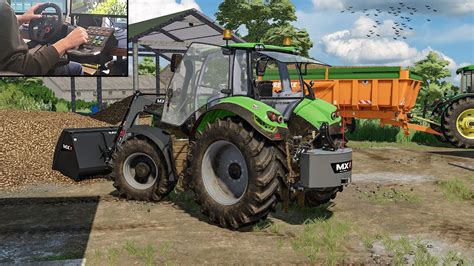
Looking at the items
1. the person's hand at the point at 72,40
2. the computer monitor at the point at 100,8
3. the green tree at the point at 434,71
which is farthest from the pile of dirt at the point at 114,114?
the green tree at the point at 434,71

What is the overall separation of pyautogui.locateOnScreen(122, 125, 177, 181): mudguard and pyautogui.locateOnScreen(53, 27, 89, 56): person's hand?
15233mm

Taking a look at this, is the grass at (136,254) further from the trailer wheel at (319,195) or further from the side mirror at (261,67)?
the side mirror at (261,67)

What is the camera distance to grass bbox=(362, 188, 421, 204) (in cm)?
713

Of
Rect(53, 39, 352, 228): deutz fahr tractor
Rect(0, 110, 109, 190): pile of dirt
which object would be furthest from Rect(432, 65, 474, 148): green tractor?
Rect(0, 110, 109, 190): pile of dirt

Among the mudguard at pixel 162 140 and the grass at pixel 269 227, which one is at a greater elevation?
the mudguard at pixel 162 140

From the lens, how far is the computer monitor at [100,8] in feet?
67.9

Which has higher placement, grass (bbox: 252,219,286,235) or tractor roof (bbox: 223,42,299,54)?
tractor roof (bbox: 223,42,299,54)

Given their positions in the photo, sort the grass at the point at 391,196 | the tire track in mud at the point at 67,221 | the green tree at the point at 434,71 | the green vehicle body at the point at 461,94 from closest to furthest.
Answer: the tire track in mud at the point at 67,221, the grass at the point at 391,196, the green vehicle body at the point at 461,94, the green tree at the point at 434,71

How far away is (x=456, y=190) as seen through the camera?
7.75m

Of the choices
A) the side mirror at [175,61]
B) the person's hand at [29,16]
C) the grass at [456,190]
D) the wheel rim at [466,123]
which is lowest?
the grass at [456,190]

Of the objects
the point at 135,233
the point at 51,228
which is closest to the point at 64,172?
the point at 51,228

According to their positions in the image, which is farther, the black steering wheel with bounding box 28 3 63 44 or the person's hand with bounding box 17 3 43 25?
the black steering wheel with bounding box 28 3 63 44

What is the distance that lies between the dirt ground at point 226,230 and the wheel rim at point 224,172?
1.39 ft

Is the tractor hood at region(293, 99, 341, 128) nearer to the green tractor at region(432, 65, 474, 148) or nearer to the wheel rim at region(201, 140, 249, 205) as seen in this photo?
the wheel rim at region(201, 140, 249, 205)
